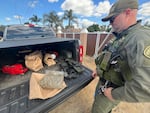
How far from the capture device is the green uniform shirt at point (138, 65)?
3.61 ft

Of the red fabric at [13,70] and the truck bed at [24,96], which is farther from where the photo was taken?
the red fabric at [13,70]

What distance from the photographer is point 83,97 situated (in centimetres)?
312

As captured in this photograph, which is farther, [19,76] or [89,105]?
[89,105]

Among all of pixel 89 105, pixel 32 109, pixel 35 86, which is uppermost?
pixel 35 86

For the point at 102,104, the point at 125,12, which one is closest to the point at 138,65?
the point at 125,12

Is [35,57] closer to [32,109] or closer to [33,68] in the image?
[33,68]

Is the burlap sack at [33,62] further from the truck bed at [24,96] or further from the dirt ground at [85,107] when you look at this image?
the dirt ground at [85,107]

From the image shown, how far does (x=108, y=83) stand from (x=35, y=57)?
141 centimetres

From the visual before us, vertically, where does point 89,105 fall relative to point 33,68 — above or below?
below

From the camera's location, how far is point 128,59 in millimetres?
1214

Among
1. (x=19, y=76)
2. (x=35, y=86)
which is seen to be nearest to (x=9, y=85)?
(x=19, y=76)

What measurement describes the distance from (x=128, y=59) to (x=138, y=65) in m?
0.12

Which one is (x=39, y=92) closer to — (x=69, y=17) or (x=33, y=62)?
(x=33, y=62)

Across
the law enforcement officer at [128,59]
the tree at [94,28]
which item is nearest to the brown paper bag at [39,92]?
the law enforcement officer at [128,59]
